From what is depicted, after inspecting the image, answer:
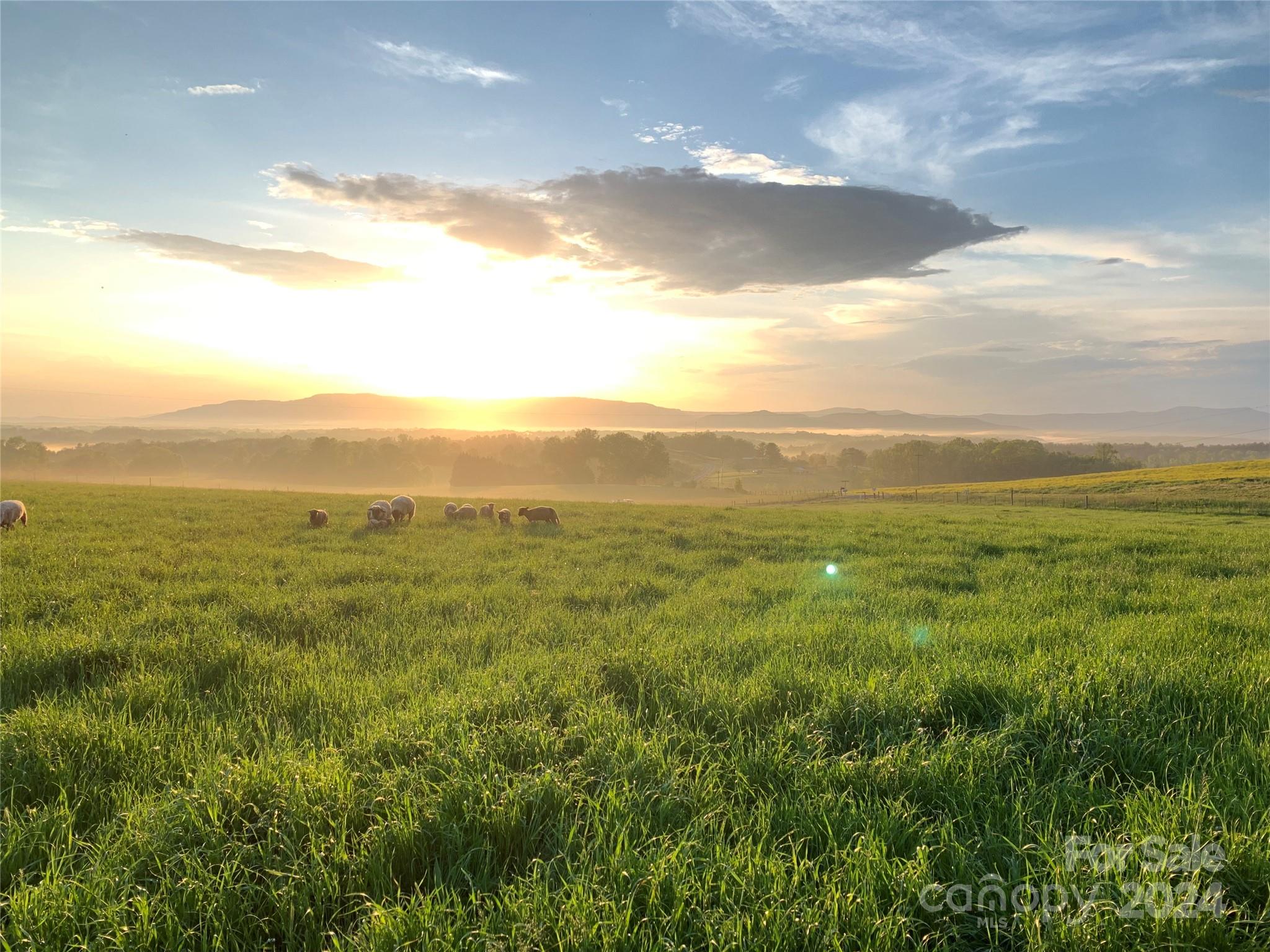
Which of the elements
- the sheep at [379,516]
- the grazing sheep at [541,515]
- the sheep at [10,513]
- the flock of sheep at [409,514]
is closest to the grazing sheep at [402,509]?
the flock of sheep at [409,514]

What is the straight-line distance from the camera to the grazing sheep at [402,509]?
59.6ft

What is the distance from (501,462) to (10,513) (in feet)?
324

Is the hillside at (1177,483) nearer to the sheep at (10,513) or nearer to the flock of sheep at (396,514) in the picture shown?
the flock of sheep at (396,514)

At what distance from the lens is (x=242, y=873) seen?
2900mm

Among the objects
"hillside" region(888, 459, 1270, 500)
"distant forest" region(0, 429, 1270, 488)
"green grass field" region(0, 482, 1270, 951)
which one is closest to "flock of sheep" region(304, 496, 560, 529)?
"green grass field" region(0, 482, 1270, 951)

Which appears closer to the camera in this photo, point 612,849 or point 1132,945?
point 1132,945

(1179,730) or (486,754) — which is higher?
(1179,730)

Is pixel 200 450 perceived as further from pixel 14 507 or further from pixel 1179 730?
pixel 1179 730

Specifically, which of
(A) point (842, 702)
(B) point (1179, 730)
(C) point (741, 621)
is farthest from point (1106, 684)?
(C) point (741, 621)

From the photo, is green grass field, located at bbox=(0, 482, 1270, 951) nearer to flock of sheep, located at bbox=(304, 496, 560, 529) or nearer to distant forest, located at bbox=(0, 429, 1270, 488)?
flock of sheep, located at bbox=(304, 496, 560, 529)

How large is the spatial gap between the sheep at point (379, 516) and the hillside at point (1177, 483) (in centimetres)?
4757

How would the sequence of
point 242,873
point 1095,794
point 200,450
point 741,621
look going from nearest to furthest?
point 242,873 → point 1095,794 → point 741,621 → point 200,450

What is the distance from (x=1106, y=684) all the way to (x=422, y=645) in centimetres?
653

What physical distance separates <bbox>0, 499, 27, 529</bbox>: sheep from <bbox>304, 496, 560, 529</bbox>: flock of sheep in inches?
240
